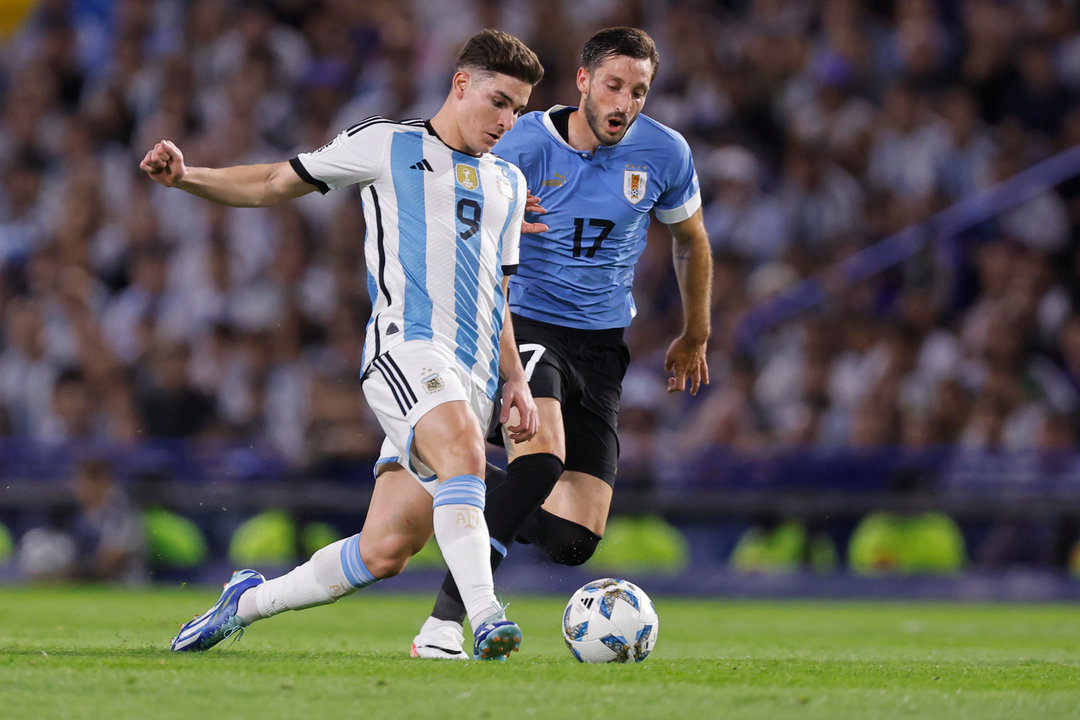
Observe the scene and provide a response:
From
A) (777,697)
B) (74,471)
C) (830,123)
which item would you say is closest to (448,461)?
(777,697)

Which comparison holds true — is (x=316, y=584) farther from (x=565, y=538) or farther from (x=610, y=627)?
(x=565, y=538)

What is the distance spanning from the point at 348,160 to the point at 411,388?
0.83 m

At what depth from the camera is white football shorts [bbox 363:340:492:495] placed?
4.91 m

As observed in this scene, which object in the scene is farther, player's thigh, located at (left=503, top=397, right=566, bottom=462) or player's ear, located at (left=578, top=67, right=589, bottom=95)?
player's ear, located at (left=578, top=67, right=589, bottom=95)

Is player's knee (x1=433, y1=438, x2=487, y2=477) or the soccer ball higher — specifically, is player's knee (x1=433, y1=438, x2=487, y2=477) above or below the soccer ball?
above

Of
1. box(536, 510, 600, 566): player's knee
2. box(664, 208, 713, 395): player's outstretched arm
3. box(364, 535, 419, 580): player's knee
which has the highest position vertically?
box(664, 208, 713, 395): player's outstretched arm

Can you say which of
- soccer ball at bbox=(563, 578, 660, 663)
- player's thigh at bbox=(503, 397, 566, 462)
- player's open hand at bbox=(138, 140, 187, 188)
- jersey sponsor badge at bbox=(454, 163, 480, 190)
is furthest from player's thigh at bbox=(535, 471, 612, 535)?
player's open hand at bbox=(138, 140, 187, 188)

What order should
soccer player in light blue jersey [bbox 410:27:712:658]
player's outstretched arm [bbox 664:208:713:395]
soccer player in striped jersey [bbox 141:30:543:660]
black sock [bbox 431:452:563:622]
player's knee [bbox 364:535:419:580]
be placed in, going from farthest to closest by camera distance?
player's outstretched arm [bbox 664:208:713:395], soccer player in light blue jersey [bbox 410:27:712:658], black sock [bbox 431:452:563:622], player's knee [bbox 364:535:419:580], soccer player in striped jersey [bbox 141:30:543:660]

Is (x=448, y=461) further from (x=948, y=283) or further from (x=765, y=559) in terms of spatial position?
(x=948, y=283)

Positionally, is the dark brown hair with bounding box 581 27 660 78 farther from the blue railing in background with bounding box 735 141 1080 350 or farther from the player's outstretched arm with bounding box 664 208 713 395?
the blue railing in background with bounding box 735 141 1080 350

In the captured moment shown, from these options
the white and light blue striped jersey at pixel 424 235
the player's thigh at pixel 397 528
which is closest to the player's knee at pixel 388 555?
the player's thigh at pixel 397 528

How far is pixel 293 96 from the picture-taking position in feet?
48.4

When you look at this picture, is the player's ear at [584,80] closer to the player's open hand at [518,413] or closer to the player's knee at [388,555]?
the player's open hand at [518,413]

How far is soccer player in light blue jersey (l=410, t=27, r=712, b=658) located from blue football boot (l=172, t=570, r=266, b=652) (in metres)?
1.40
